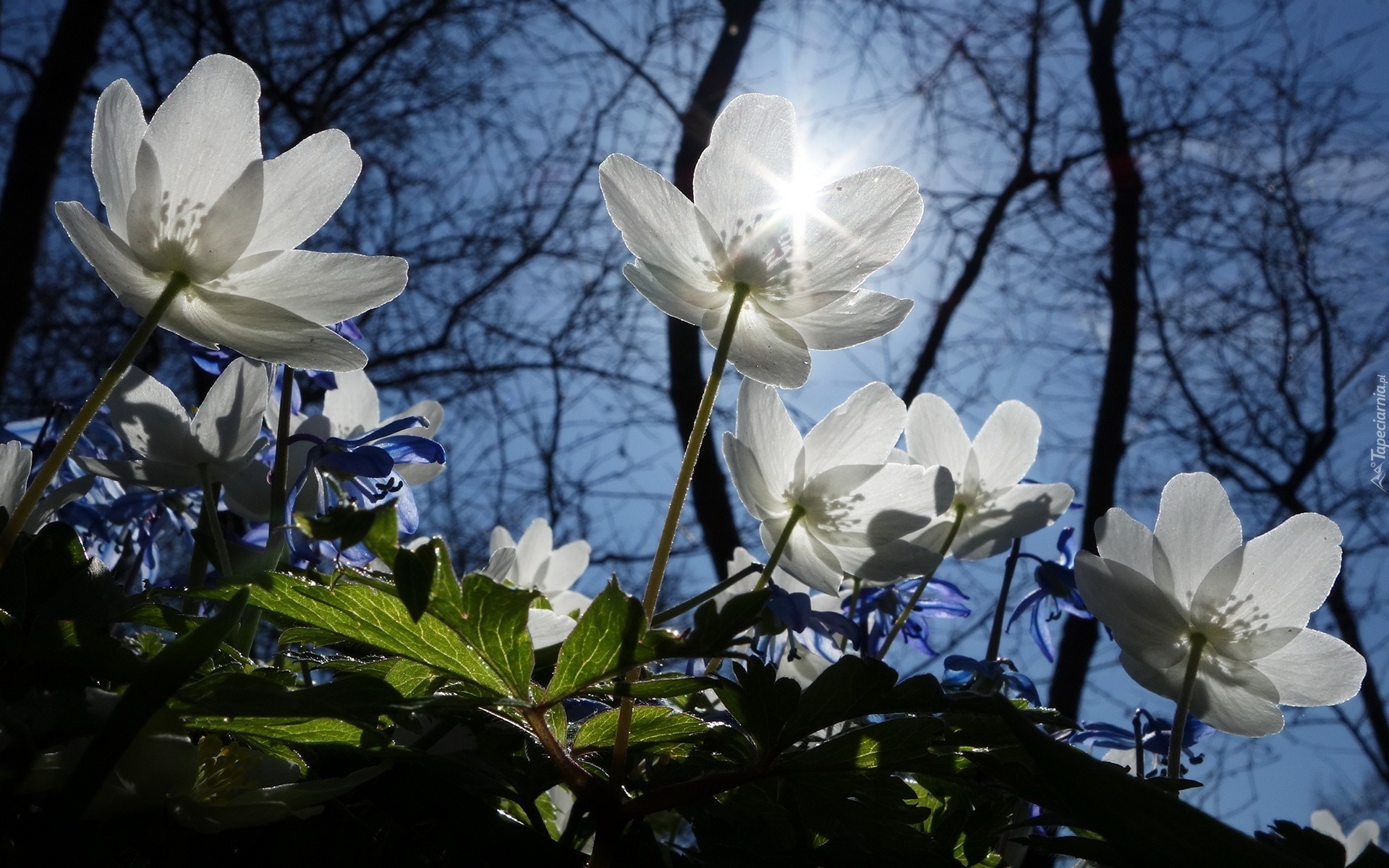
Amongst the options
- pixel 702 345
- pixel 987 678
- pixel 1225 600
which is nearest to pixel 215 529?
pixel 987 678

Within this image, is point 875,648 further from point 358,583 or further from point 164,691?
point 164,691

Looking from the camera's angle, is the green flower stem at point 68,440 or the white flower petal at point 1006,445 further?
the white flower petal at point 1006,445

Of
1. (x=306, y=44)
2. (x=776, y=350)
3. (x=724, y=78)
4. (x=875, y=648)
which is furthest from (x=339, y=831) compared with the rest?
(x=306, y=44)

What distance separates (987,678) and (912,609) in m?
0.17

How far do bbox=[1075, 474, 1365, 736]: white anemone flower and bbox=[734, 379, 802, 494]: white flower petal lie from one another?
225 millimetres

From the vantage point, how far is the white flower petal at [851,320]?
2.28ft

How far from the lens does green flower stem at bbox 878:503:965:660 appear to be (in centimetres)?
79

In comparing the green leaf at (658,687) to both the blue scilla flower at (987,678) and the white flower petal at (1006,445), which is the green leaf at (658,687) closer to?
the blue scilla flower at (987,678)

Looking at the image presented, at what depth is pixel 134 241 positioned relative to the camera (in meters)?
0.60

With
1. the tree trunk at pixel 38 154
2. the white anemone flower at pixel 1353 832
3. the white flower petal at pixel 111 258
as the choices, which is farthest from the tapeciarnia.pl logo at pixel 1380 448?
the tree trunk at pixel 38 154

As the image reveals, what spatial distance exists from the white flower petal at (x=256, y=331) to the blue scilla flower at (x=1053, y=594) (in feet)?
2.29

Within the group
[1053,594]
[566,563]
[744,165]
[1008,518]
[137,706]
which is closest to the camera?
[137,706]

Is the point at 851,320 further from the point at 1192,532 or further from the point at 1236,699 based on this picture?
the point at 1236,699

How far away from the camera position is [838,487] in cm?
74
